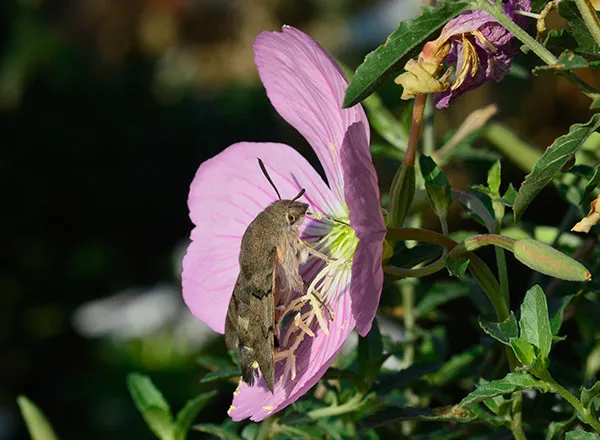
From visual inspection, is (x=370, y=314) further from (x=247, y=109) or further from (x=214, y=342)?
(x=247, y=109)

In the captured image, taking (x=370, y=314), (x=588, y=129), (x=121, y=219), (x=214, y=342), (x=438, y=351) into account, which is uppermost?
(x=588, y=129)

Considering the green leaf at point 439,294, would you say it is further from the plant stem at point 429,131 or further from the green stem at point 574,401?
the green stem at point 574,401

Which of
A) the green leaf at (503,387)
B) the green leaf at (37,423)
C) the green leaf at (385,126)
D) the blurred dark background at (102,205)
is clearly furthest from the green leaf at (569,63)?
the blurred dark background at (102,205)

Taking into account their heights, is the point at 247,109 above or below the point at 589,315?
below

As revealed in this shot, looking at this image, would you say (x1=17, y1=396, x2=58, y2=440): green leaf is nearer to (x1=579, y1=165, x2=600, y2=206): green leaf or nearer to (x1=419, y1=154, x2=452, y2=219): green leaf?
(x1=419, y1=154, x2=452, y2=219): green leaf

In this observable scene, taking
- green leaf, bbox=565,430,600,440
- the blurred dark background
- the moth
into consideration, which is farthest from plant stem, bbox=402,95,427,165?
the blurred dark background

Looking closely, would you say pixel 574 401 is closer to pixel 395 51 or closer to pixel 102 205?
pixel 395 51

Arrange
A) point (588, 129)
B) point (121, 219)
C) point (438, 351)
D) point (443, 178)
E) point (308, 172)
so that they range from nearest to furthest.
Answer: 1. point (588, 129)
2. point (443, 178)
3. point (308, 172)
4. point (438, 351)
5. point (121, 219)

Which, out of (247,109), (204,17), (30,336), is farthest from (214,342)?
(204,17)

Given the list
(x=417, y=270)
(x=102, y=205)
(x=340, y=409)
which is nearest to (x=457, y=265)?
(x=417, y=270)
